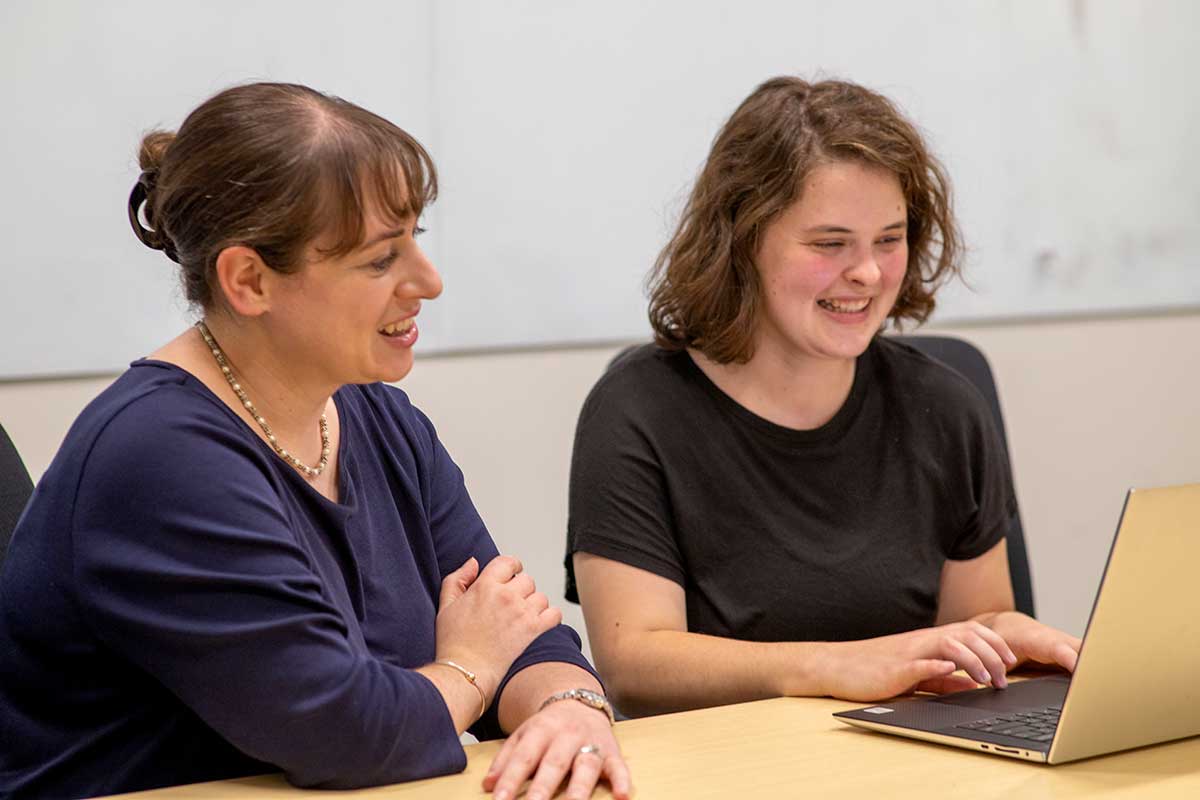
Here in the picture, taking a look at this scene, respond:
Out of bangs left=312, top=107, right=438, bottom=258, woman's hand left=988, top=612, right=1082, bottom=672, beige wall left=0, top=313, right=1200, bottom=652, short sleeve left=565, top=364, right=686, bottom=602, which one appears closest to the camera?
bangs left=312, top=107, right=438, bottom=258

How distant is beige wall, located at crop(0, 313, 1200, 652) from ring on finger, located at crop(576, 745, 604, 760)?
4.58 ft

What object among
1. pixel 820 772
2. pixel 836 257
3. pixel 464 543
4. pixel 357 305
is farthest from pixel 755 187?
pixel 820 772

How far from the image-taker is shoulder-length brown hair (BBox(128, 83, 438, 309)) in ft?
4.09

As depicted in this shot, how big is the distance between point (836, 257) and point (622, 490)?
1.31 feet

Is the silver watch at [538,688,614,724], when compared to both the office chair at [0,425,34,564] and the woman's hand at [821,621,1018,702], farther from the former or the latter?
the office chair at [0,425,34,564]

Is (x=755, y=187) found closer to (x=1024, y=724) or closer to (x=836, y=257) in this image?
(x=836, y=257)

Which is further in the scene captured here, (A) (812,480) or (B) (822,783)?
(A) (812,480)

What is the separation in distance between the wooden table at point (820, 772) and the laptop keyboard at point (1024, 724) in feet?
0.15

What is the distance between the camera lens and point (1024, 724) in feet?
4.43

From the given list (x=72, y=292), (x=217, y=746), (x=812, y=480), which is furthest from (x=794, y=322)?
(x=72, y=292)

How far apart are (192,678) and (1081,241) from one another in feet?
8.22

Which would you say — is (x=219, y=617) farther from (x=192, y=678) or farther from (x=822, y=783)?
(x=822, y=783)

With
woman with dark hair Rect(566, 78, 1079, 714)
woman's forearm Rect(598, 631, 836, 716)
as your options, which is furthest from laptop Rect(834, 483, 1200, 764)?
woman with dark hair Rect(566, 78, 1079, 714)

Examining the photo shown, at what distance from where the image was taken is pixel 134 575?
3.82ft
